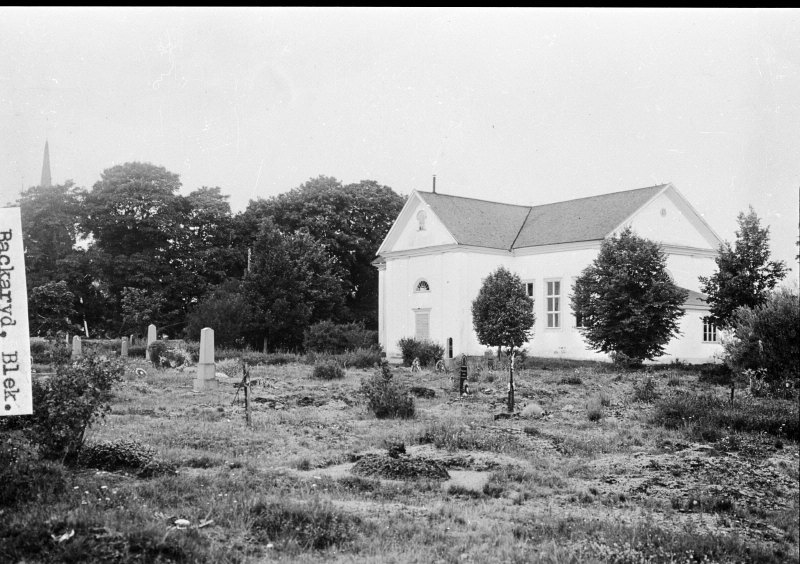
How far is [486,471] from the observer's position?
10.9m

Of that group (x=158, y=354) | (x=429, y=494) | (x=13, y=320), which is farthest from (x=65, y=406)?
(x=158, y=354)

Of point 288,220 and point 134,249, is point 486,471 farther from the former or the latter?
point 288,220

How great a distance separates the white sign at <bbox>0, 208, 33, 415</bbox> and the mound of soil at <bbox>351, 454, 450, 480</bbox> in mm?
4559

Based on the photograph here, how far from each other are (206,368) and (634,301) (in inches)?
645

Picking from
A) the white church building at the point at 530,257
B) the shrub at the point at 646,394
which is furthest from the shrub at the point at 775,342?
the white church building at the point at 530,257

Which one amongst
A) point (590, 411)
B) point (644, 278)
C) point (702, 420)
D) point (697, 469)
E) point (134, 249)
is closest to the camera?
point (697, 469)

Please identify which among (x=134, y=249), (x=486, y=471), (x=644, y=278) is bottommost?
(x=486, y=471)

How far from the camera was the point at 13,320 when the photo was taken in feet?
27.0

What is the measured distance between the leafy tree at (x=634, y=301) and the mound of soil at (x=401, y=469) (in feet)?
64.0

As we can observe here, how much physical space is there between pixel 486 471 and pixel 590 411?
6.16 m

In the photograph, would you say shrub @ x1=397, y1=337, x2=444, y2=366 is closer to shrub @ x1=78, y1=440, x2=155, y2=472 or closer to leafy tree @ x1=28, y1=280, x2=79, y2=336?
leafy tree @ x1=28, y1=280, x2=79, y2=336

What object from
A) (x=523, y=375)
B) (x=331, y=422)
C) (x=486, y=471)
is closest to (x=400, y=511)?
(x=486, y=471)

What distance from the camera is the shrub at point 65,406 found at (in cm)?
950

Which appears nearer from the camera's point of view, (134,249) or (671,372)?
(671,372)
